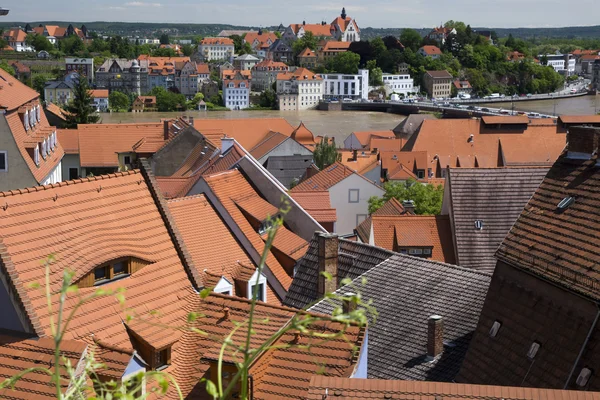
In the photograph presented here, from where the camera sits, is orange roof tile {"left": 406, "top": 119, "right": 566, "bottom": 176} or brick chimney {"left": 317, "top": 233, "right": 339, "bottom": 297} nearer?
brick chimney {"left": 317, "top": 233, "right": 339, "bottom": 297}

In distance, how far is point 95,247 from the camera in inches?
344

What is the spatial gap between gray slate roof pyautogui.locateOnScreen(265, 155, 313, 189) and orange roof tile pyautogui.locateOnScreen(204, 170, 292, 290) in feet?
84.3

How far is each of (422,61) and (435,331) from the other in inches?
5557

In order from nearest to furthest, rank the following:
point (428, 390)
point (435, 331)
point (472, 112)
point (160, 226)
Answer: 1. point (428, 390)
2. point (160, 226)
3. point (435, 331)
4. point (472, 112)

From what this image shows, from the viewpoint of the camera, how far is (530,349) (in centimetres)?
1062

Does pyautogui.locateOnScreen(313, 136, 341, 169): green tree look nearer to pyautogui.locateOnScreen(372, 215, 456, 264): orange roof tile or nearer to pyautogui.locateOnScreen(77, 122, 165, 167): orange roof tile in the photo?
pyautogui.locateOnScreen(77, 122, 165, 167): orange roof tile

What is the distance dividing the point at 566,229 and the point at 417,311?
3.56 metres

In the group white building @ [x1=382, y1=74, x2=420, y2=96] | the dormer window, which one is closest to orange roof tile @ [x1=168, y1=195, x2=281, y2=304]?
the dormer window

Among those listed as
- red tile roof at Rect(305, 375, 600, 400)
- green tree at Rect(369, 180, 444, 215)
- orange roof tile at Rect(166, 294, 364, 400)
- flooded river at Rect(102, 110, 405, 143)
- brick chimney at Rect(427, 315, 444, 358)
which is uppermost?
red tile roof at Rect(305, 375, 600, 400)

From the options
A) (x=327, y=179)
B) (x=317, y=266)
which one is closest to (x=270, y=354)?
(x=317, y=266)

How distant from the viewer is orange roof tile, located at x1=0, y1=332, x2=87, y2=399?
7345 mm

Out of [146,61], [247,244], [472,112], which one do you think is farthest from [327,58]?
[247,244]

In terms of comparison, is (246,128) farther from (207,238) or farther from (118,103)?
(118,103)

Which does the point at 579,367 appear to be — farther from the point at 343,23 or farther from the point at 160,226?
the point at 343,23
